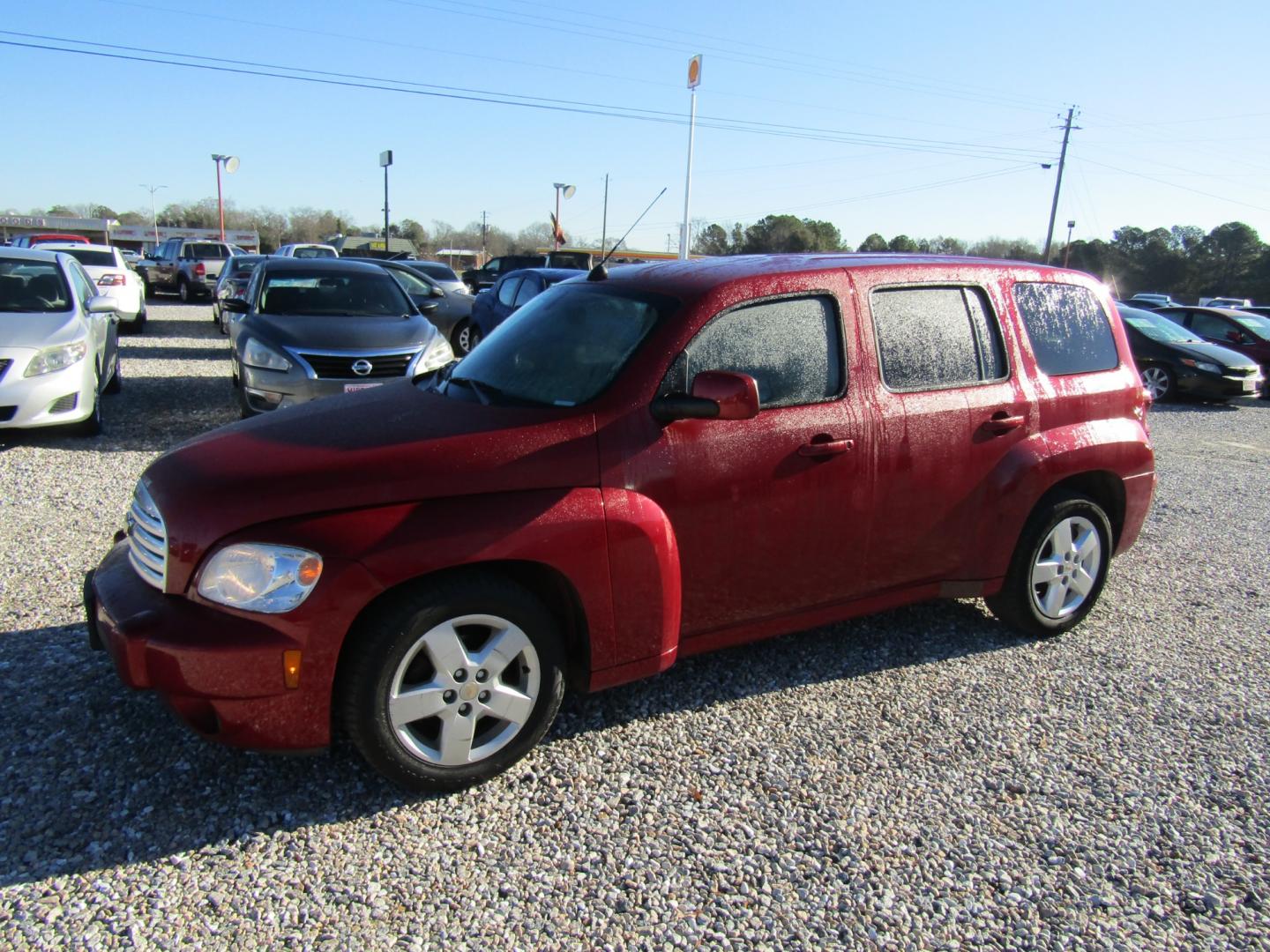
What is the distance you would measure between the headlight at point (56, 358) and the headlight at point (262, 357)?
1294mm

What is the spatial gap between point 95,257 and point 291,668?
18.3 metres

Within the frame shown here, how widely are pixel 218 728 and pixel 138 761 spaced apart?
0.59 metres

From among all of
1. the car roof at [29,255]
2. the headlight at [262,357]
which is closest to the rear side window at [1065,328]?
Answer: the headlight at [262,357]

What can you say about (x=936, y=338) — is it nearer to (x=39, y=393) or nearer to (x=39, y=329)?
(x=39, y=393)

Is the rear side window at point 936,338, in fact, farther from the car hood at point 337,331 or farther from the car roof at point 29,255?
the car roof at point 29,255

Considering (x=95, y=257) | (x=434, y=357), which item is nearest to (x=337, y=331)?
(x=434, y=357)

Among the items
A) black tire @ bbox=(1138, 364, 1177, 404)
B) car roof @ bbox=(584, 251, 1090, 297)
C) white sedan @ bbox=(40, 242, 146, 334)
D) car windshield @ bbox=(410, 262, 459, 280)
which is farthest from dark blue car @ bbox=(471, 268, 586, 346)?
black tire @ bbox=(1138, 364, 1177, 404)


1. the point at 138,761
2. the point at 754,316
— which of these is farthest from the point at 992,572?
the point at 138,761

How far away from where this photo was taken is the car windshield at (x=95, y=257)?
677 inches

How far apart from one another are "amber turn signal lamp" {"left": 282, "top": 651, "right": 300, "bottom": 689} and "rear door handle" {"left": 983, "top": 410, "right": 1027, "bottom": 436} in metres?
2.96

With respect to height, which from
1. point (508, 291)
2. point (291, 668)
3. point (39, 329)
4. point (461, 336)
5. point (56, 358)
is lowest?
point (461, 336)

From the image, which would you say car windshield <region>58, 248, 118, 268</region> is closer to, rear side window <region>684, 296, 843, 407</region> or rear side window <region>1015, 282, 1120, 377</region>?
rear side window <region>684, 296, 843, 407</region>

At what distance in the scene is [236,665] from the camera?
2.67 m

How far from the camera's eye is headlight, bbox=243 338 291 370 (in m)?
7.80
